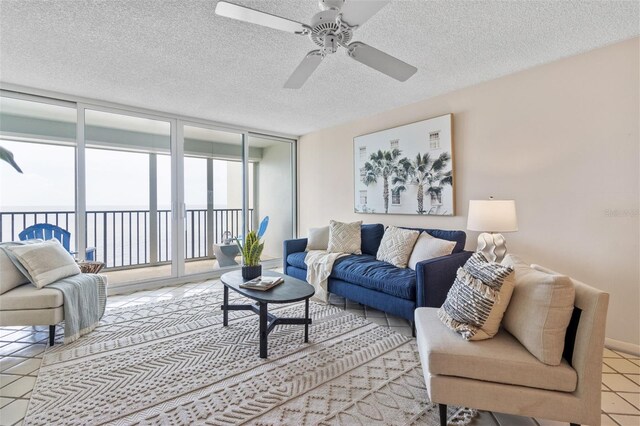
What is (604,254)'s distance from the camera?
7.88 ft

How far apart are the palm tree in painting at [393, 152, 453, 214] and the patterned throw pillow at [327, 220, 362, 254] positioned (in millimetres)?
802

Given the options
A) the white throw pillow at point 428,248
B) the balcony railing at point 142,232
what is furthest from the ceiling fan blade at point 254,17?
the balcony railing at point 142,232

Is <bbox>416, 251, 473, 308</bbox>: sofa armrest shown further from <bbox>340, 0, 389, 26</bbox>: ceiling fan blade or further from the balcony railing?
the balcony railing

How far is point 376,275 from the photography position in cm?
288

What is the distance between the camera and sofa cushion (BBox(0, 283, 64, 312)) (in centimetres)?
229

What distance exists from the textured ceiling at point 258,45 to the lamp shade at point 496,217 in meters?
1.26

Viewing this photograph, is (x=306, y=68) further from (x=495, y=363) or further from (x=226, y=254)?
(x=226, y=254)

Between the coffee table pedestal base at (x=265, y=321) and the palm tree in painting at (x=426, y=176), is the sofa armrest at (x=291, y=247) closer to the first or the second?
the coffee table pedestal base at (x=265, y=321)

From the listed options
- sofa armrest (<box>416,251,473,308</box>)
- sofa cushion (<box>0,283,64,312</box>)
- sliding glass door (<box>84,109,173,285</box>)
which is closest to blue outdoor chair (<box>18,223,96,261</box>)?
sliding glass door (<box>84,109,173,285</box>)

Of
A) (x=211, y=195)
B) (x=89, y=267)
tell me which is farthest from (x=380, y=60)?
(x=211, y=195)

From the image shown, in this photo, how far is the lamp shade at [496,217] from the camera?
2557 mm

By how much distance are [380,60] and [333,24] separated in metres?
0.45

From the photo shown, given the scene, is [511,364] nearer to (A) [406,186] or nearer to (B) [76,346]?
(A) [406,186]

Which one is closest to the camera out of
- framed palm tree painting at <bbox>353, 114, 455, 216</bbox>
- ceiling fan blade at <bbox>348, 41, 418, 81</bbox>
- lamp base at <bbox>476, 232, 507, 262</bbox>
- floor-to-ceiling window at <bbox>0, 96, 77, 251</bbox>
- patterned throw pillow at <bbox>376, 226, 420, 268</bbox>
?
ceiling fan blade at <bbox>348, 41, 418, 81</bbox>
